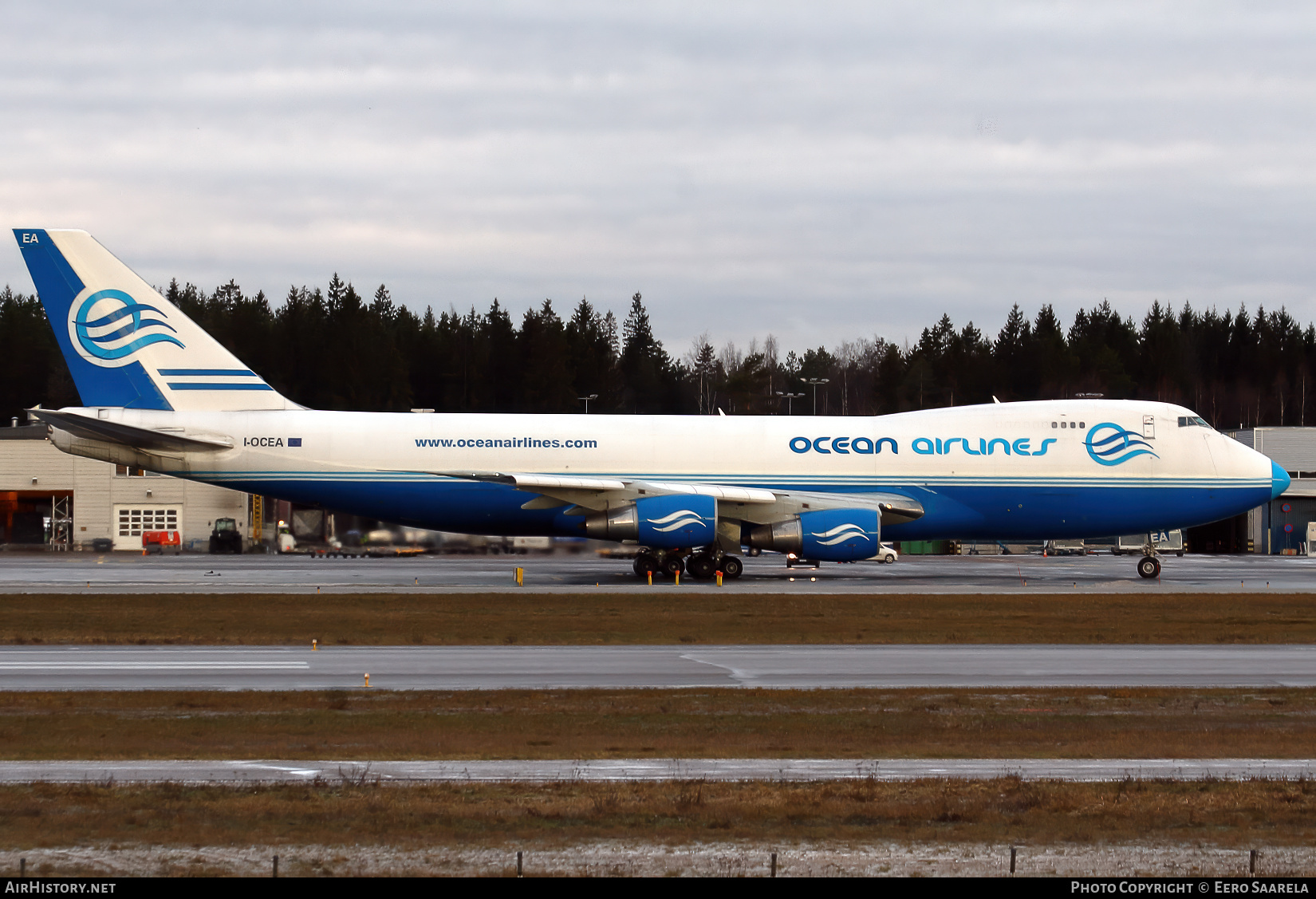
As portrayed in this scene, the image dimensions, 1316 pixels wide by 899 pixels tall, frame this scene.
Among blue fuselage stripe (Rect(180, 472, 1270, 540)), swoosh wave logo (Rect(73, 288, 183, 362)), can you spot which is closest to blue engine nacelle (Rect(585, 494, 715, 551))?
blue fuselage stripe (Rect(180, 472, 1270, 540))

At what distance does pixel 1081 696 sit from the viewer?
17828 millimetres

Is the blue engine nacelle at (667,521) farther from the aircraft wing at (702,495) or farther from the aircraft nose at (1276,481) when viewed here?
the aircraft nose at (1276,481)

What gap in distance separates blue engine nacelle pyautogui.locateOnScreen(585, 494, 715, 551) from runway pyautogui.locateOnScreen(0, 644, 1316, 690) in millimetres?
14599

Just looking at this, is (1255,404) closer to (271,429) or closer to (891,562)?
(891,562)

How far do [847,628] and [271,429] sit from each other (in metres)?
21.2

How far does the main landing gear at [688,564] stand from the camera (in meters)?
40.3

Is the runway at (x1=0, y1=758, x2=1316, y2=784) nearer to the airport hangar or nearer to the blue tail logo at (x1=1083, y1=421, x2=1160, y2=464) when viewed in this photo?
the blue tail logo at (x1=1083, y1=421, x2=1160, y2=464)

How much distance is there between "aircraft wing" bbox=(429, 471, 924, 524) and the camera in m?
38.2

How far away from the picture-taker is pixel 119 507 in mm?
64062

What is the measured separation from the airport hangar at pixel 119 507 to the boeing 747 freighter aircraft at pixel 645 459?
2016 cm

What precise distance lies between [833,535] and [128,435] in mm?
21592

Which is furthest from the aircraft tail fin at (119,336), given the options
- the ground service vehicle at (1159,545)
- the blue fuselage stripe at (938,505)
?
the ground service vehicle at (1159,545)

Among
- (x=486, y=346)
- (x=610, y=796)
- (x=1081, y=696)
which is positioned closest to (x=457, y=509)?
(x=1081, y=696)

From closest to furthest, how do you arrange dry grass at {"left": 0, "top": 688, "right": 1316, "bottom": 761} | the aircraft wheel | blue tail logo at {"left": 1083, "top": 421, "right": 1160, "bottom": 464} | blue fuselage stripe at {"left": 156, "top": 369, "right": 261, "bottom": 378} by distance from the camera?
dry grass at {"left": 0, "top": 688, "right": 1316, "bottom": 761}, blue fuselage stripe at {"left": 156, "top": 369, "right": 261, "bottom": 378}, the aircraft wheel, blue tail logo at {"left": 1083, "top": 421, "right": 1160, "bottom": 464}
